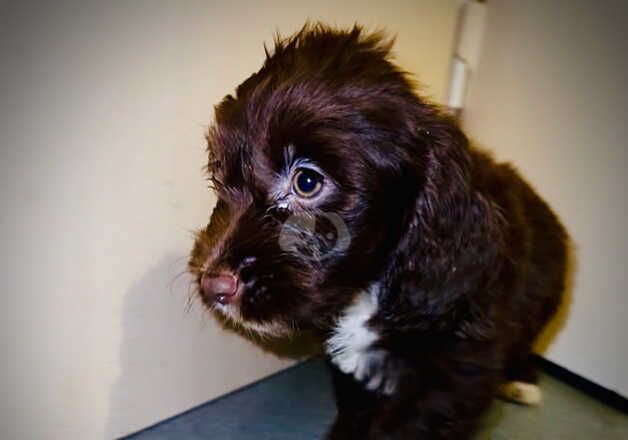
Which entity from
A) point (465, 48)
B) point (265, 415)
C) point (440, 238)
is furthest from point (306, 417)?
point (465, 48)

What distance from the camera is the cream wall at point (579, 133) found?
1621mm

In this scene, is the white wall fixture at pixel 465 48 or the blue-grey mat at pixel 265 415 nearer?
the blue-grey mat at pixel 265 415

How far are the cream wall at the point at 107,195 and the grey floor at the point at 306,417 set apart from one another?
0.23 ft

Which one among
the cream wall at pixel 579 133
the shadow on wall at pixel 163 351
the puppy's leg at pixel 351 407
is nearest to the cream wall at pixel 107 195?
the shadow on wall at pixel 163 351

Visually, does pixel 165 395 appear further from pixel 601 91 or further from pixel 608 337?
pixel 601 91

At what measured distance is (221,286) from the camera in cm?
88

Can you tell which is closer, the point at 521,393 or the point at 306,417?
the point at 306,417

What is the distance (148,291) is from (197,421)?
416 millimetres

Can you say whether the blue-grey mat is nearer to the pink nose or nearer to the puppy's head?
the puppy's head

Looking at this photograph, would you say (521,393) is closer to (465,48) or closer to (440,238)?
(440,238)

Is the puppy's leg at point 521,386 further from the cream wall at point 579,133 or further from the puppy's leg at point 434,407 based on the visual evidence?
the puppy's leg at point 434,407

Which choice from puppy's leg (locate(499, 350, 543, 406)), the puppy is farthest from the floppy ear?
puppy's leg (locate(499, 350, 543, 406))

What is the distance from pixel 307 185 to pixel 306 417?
87cm

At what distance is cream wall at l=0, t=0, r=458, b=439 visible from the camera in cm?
102
